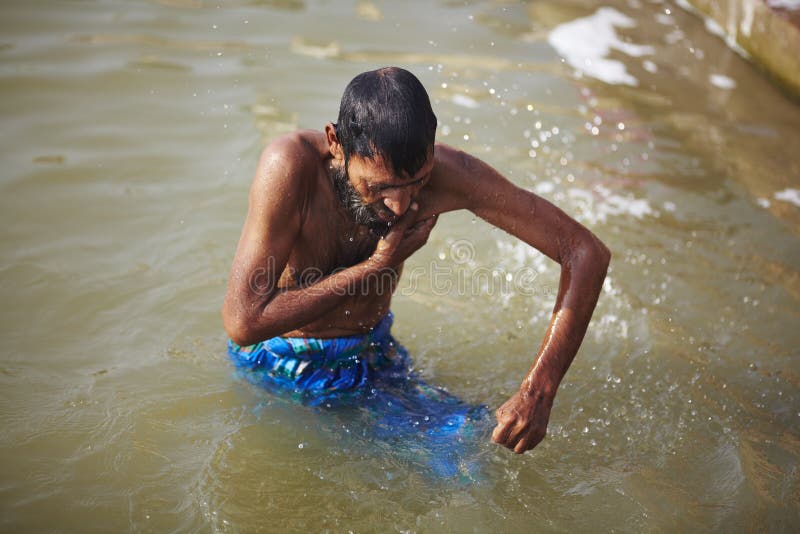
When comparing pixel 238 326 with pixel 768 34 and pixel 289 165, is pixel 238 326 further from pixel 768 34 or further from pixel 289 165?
pixel 768 34

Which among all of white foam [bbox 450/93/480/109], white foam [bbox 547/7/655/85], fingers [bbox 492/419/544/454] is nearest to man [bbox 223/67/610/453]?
fingers [bbox 492/419/544/454]

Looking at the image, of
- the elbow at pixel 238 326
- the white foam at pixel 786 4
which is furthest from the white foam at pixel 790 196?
the elbow at pixel 238 326

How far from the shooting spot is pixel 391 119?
2738 millimetres

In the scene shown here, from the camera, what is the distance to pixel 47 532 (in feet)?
9.97

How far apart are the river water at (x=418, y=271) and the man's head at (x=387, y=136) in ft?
3.77

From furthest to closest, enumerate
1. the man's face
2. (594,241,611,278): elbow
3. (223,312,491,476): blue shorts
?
(223,312,491,476): blue shorts
(594,241,611,278): elbow
the man's face

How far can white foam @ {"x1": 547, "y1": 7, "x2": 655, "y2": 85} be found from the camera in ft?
25.8

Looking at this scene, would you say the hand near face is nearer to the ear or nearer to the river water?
the ear

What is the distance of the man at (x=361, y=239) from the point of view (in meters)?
2.81

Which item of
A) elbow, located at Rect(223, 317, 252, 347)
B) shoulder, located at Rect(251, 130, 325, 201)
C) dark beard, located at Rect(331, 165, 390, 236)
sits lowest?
elbow, located at Rect(223, 317, 252, 347)

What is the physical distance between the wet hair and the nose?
0.09 m

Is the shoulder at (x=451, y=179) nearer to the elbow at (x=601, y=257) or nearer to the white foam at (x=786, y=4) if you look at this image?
the elbow at (x=601, y=257)

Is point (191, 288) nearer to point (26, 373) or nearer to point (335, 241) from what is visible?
point (26, 373)

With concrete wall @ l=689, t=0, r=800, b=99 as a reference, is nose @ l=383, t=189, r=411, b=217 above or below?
above
